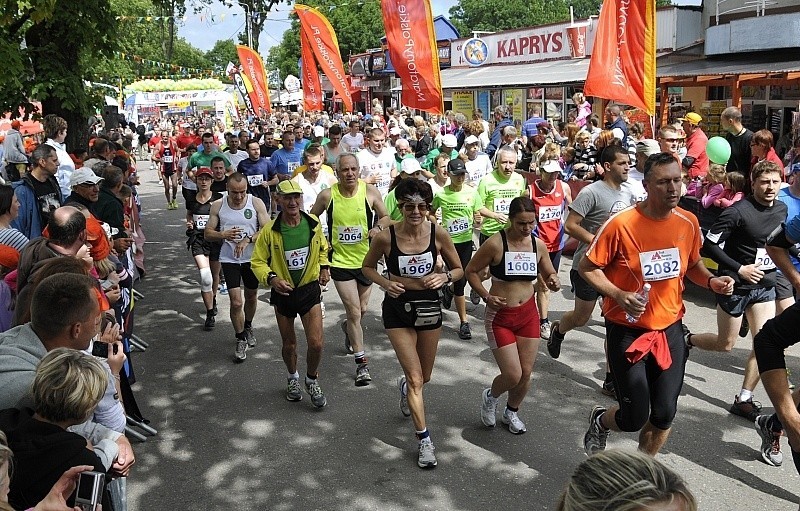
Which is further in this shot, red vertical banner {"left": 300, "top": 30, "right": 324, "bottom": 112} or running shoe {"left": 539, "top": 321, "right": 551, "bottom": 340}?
red vertical banner {"left": 300, "top": 30, "right": 324, "bottom": 112}

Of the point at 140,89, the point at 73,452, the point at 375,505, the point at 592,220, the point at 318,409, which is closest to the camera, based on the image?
the point at 73,452

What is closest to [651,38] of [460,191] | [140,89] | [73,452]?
[460,191]

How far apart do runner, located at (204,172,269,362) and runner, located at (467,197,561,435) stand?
278 centimetres

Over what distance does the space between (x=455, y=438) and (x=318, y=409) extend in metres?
1.26

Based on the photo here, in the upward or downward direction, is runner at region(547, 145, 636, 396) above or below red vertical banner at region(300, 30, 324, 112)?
below

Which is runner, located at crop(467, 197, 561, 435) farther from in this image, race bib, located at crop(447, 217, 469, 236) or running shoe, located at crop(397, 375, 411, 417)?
race bib, located at crop(447, 217, 469, 236)

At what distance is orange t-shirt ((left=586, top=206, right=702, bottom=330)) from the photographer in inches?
169

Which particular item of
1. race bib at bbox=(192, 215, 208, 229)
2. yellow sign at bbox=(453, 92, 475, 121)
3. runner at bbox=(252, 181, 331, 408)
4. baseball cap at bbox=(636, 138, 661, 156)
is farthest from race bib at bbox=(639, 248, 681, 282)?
yellow sign at bbox=(453, 92, 475, 121)

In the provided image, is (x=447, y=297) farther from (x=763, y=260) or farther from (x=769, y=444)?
(x=769, y=444)

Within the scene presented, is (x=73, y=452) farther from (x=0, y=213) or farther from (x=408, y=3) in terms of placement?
(x=408, y=3)

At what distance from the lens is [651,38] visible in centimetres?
861

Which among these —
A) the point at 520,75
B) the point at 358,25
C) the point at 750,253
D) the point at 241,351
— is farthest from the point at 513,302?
the point at 358,25

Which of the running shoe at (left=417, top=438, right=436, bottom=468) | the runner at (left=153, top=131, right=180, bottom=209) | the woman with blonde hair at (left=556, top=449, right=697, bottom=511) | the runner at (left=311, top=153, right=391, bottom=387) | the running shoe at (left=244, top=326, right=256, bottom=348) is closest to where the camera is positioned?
the woman with blonde hair at (left=556, top=449, right=697, bottom=511)

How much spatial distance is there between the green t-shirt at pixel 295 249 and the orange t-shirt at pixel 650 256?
258 cm
